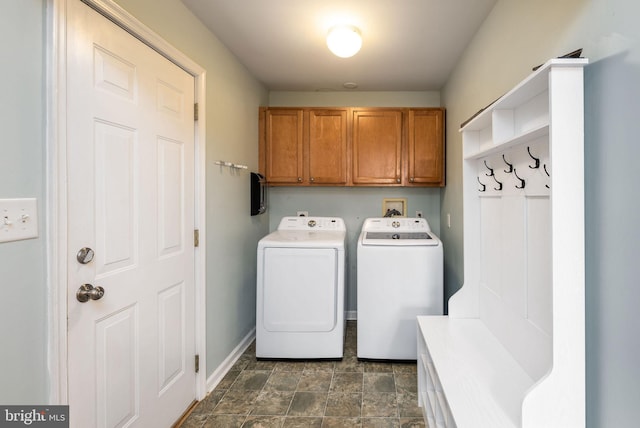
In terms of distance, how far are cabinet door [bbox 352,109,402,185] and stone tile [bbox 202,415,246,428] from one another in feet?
7.01

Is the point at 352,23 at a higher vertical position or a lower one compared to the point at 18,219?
higher

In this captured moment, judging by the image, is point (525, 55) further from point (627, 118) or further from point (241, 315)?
point (241, 315)

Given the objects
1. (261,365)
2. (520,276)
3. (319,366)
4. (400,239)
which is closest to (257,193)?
(400,239)

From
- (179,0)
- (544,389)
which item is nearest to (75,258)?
(179,0)

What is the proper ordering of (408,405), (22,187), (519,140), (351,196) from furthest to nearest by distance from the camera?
(351,196) → (408,405) → (519,140) → (22,187)

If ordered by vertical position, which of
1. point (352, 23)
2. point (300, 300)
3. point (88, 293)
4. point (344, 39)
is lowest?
point (300, 300)

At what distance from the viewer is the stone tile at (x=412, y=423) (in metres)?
1.83

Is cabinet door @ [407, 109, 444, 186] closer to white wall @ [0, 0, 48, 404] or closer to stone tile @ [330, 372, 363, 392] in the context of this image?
stone tile @ [330, 372, 363, 392]

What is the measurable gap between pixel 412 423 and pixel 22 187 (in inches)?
81.7

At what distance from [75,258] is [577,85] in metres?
1.74

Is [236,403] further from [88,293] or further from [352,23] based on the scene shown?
[352,23]

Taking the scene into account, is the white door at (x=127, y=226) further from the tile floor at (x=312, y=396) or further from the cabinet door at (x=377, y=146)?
the cabinet door at (x=377, y=146)

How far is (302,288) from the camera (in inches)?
102

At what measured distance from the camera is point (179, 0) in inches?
71.2
